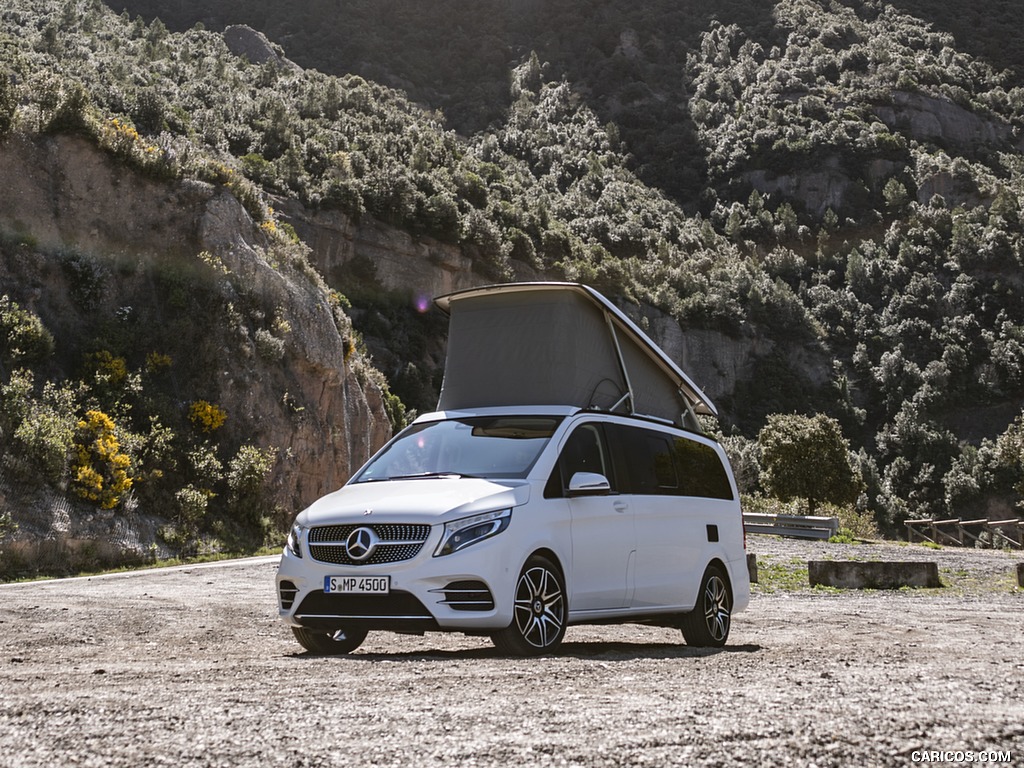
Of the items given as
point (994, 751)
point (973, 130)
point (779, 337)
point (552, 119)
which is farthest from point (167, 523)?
point (973, 130)

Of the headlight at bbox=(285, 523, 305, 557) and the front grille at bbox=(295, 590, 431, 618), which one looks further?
the headlight at bbox=(285, 523, 305, 557)

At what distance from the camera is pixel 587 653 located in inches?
288

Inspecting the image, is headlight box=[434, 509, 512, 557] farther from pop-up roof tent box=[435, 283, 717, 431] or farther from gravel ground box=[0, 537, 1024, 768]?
pop-up roof tent box=[435, 283, 717, 431]

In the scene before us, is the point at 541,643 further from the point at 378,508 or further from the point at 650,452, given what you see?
the point at 650,452

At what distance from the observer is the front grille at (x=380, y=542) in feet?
22.3

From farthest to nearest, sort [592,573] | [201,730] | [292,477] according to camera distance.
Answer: [292,477], [592,573], [201,730]

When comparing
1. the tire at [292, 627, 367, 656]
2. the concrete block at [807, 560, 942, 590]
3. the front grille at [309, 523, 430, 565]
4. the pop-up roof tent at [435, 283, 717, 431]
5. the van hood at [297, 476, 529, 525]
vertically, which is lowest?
the concrete block at [807, 560, 942, 590]

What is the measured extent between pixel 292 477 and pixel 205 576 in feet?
47.9

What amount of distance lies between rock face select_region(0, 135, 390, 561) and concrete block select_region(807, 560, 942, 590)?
55.7ft

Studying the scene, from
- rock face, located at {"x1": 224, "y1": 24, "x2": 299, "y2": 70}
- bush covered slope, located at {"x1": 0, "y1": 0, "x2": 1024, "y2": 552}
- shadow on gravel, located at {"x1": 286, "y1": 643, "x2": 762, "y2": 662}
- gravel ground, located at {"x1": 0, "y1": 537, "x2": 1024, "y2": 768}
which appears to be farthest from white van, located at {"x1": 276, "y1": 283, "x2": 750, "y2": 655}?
rock face, located at {"x1": 224, "y1": 24, "x2": 299, "y2": 70}

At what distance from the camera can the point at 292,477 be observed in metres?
31.5

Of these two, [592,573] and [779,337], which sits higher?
[779,337]

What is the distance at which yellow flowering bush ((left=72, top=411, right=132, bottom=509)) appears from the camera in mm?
22594

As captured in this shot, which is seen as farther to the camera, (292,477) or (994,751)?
(292,477)
